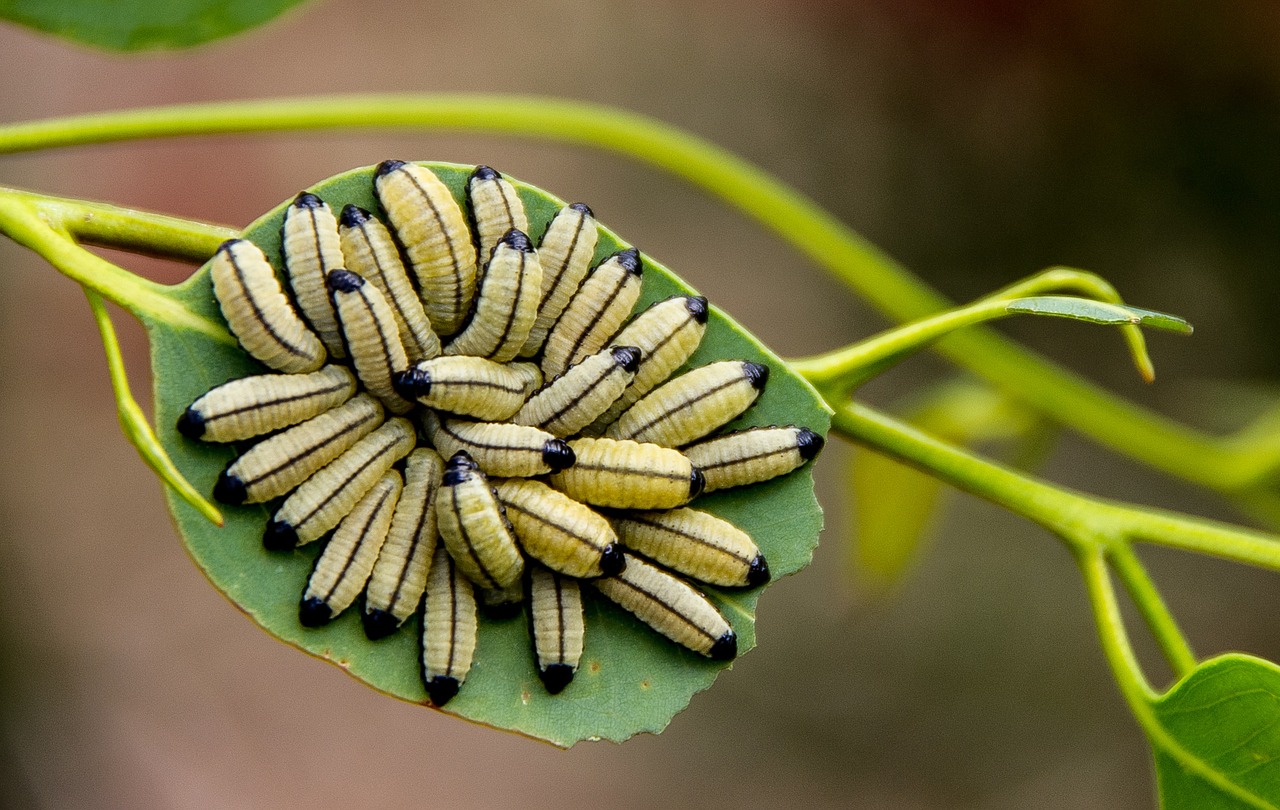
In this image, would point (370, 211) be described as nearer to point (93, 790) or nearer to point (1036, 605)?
point (93, 790)

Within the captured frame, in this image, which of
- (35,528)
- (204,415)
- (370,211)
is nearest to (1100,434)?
(370,211)

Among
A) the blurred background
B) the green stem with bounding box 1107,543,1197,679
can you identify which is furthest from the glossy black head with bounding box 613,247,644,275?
the blurred background

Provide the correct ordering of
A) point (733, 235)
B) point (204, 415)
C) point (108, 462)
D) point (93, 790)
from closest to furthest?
point (204, 415)
point (93, 790)
point (108, 462)
point (733, 235)

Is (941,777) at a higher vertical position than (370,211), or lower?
lower

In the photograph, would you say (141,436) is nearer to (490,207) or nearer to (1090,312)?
(490,207)

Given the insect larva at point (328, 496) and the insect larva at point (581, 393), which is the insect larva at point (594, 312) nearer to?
the insect larva at point (581, 393)

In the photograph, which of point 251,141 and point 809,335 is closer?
point 251,141

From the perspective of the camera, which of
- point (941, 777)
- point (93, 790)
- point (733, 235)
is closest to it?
point (93, 790)
